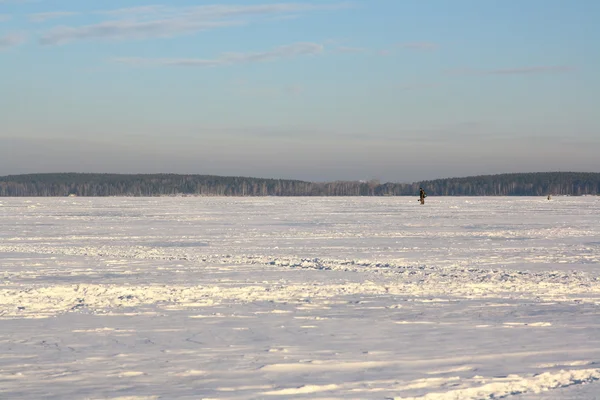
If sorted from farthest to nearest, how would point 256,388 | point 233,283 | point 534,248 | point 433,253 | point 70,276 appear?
1. point 534,248
2. point 433,253
3. point 70,276
4. point 233,283
5. point 256,388

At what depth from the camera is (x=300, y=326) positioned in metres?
9.22

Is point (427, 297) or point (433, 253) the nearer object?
point (427, 297)

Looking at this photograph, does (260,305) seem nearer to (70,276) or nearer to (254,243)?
(70,276)

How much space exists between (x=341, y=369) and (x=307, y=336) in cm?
157

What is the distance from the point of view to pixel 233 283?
1330cm

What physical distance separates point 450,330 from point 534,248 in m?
12.5

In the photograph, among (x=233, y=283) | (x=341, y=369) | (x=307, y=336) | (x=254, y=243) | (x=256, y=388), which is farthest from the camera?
(x=254, y=243)

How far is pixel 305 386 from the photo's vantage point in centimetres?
650

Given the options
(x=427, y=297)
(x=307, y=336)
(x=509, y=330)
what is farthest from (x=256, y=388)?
(x=427, y=297)

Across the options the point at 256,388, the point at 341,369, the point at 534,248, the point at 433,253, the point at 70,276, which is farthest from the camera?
the point at 534,248

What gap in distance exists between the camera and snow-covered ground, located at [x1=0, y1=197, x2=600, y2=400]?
6582 mm

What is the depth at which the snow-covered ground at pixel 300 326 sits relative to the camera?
6.58 metres

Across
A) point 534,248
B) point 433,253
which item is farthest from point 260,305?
point 534,248

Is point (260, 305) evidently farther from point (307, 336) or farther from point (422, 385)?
point (422, 385)
